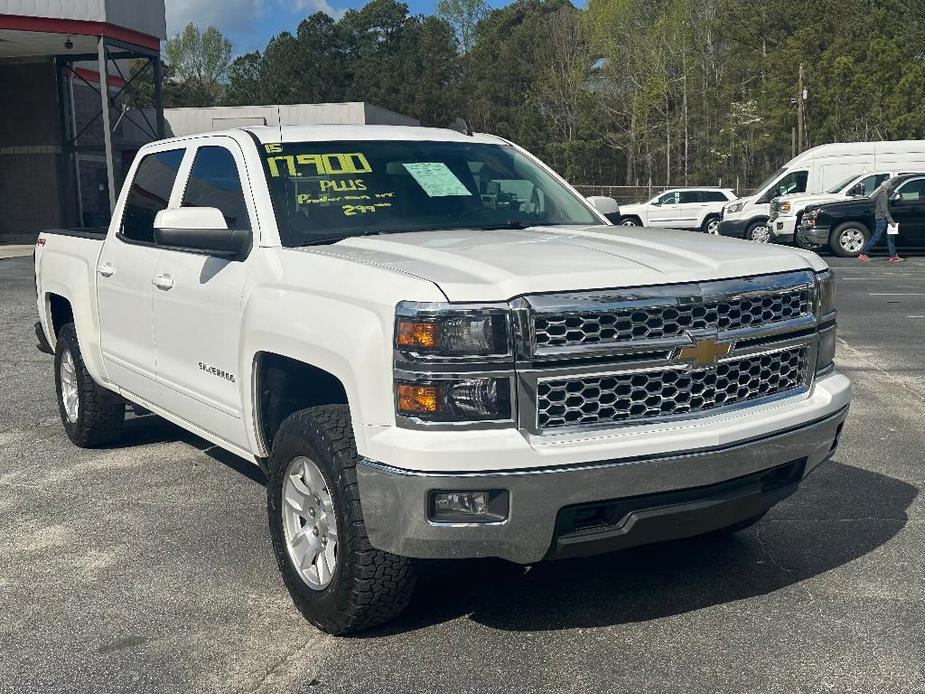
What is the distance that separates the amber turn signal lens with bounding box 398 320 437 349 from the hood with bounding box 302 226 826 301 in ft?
0.39

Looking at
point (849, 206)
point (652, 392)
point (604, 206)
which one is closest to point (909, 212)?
point (849, 206)

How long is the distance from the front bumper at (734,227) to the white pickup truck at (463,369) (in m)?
21.9

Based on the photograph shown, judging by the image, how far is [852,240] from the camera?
2288 cm

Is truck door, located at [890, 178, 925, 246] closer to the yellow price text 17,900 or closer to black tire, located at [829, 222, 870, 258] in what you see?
black tire, located at [829, 222, 870, 258]

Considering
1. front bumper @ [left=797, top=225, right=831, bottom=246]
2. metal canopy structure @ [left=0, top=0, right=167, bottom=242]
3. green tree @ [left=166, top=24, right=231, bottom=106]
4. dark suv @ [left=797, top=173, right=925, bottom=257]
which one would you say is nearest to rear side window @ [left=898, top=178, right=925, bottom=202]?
dark suv @ [left=797, top=173, right=925, bottom=257]

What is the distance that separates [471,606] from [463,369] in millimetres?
1211

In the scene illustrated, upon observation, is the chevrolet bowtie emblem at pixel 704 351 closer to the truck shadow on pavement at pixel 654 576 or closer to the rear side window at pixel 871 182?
the truck shadow on pavement at pixel 654 576

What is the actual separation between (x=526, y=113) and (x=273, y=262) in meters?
70.5

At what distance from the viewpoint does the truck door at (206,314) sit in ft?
15.4

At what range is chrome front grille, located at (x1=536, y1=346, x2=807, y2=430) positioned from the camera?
142 inches

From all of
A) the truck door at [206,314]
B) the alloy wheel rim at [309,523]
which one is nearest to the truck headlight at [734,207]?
the truck door at [206,314]

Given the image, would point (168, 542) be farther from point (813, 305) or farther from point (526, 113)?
point (526, 113)

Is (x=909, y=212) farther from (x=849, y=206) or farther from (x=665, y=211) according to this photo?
(x=665, y=211)

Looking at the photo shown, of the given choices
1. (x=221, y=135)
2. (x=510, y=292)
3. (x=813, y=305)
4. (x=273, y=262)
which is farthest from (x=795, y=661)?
(x=221, y=135)
